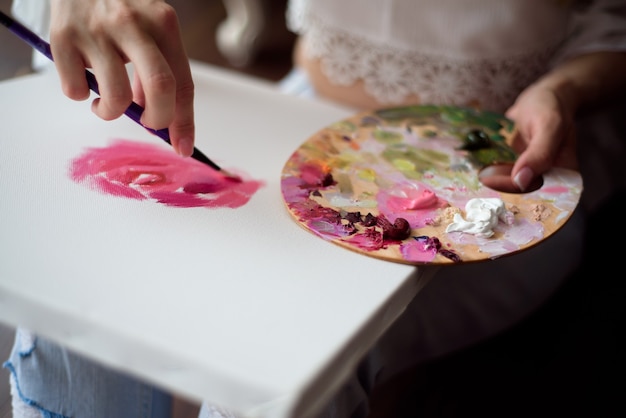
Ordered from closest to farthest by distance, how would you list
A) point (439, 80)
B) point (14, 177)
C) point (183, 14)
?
point (14, 177), point (439, 80), point (183, 14)

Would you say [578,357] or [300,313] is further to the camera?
[578,357]

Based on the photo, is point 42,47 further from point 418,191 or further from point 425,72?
point 425,72

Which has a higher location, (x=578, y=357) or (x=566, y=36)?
(x=566, y=36)

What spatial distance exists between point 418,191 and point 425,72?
36 centimetres

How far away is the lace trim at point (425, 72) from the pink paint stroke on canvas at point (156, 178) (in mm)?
376

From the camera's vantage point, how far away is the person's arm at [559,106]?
26.1 inches

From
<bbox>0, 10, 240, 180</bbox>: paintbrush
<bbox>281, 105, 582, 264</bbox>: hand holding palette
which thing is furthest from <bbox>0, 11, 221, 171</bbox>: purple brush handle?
<bbox>281, 105, 582, 264</bbox>: hand holding palette

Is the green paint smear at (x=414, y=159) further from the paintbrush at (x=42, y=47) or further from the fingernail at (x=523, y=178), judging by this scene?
the paintbrush at (x=42, y=47)

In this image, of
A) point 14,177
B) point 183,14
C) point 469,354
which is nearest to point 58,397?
point 14,177

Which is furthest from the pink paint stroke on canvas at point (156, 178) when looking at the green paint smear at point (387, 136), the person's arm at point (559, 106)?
the person's arm at point (559, 106)

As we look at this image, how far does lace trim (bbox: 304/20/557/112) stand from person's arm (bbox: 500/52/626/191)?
0.06m

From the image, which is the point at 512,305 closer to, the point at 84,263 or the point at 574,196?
the point at 574,196

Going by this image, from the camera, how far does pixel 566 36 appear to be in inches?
38.1

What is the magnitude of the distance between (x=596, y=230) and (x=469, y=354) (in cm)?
49
